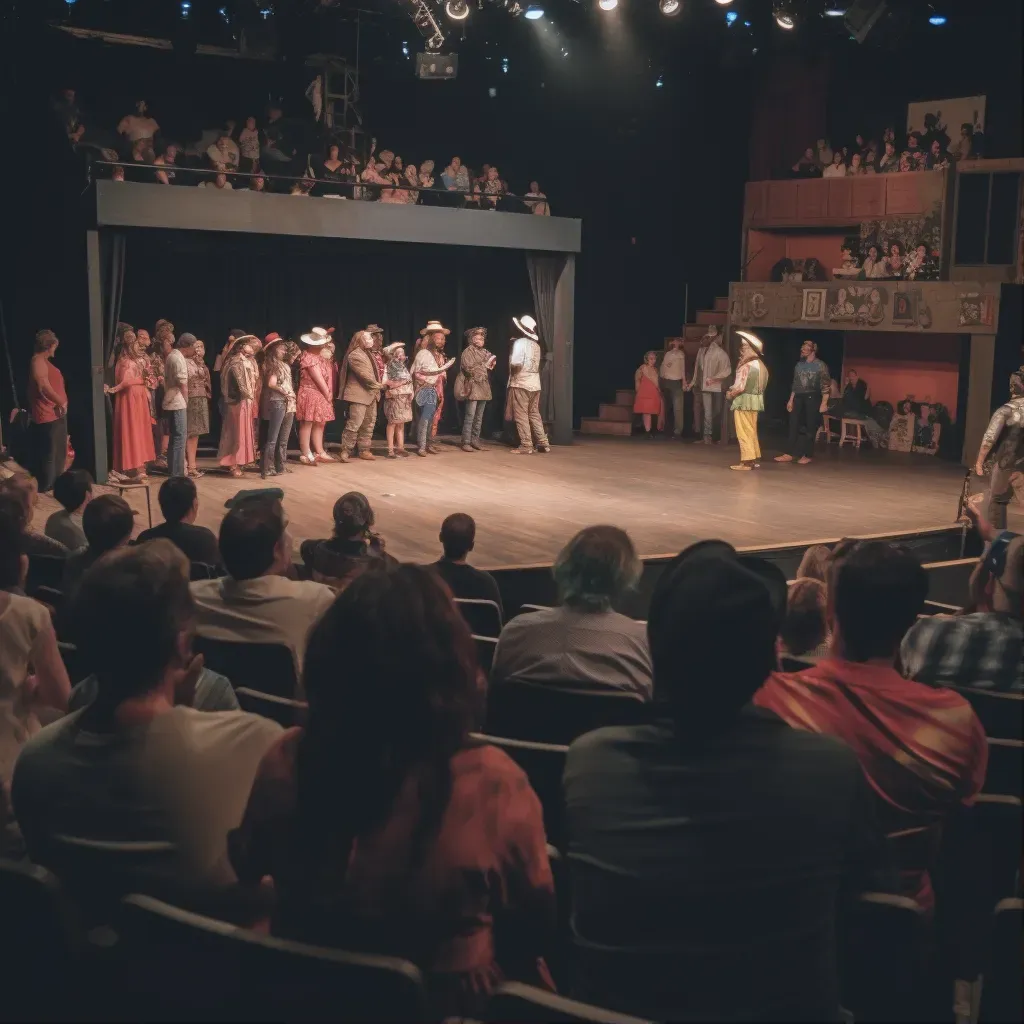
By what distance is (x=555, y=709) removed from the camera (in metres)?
2.95

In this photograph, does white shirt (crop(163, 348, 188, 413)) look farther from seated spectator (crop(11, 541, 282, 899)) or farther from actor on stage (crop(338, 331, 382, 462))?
seated spectator (crop(11, 541, 282, 899))

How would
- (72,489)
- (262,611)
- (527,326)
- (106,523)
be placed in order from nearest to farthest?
(262,611) < (106,523) < (72,489) < (527,326)

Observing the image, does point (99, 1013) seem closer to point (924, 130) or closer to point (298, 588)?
point (298, 588)

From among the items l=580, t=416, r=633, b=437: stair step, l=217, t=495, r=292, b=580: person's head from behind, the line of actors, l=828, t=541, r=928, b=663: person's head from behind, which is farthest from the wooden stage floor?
l=828, t=541, r=928, b=663: person's head from behind

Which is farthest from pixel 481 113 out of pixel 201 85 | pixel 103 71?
pixel 103 71

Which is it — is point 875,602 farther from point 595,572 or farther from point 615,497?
point 615,497

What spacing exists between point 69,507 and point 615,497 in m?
5.82

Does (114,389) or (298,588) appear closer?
(298,588)

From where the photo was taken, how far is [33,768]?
73.9 inches

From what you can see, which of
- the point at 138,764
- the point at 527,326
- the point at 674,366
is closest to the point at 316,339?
the point at 527,326

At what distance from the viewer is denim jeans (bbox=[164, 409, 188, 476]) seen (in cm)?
1089

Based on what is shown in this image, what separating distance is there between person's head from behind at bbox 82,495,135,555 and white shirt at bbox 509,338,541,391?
959cm

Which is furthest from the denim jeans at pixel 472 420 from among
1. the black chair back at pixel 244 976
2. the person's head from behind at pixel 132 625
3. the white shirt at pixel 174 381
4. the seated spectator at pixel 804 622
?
the black chair back at pixel 244 976

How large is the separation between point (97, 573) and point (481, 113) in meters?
15.2
